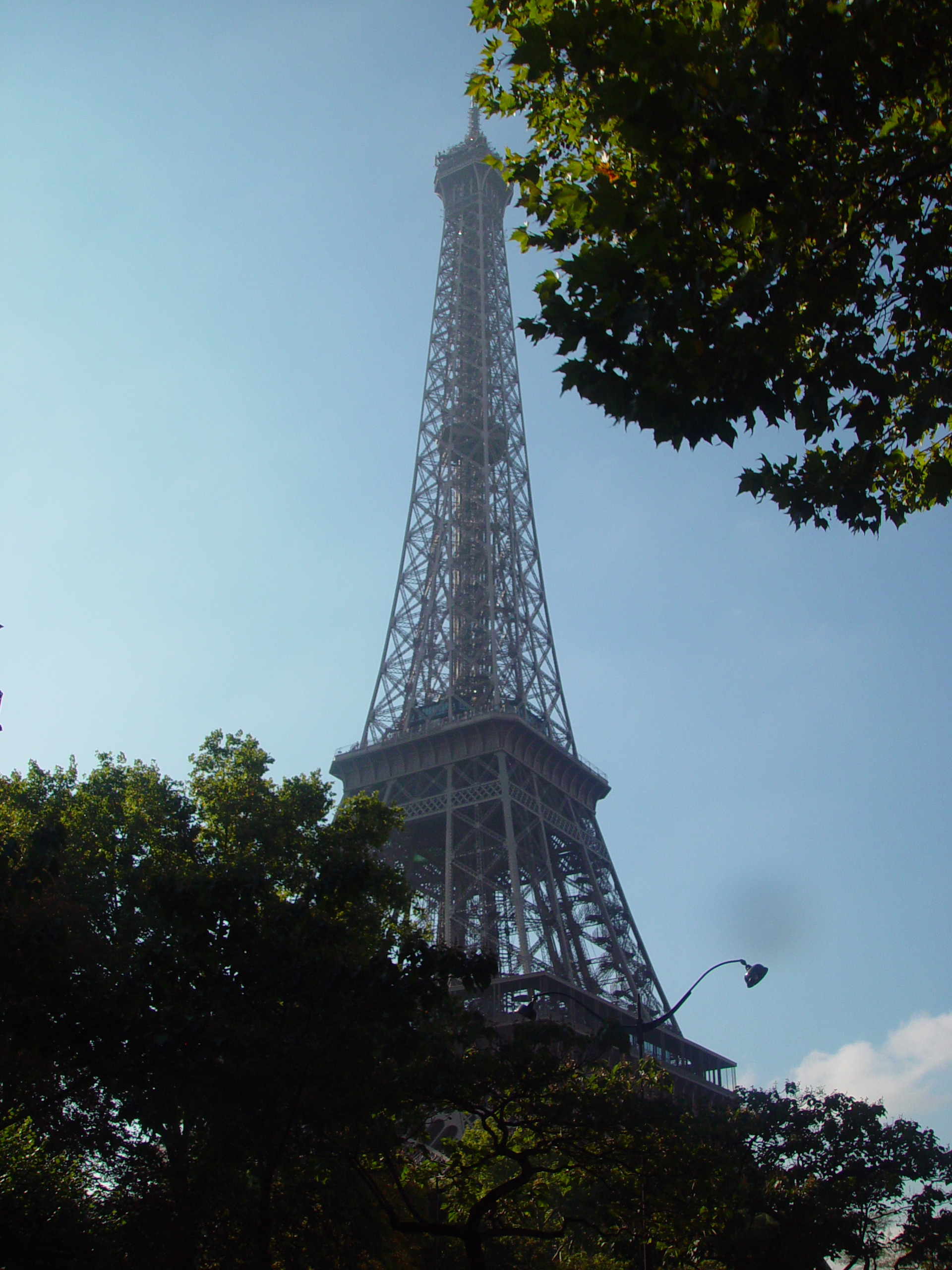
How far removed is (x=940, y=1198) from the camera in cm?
4019

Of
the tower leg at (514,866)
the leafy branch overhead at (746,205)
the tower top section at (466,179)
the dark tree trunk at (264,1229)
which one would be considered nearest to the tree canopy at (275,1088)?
the dark tree trunk at (264,1229)

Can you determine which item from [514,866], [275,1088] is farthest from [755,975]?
[514,866]

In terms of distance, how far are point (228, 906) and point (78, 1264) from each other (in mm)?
5460

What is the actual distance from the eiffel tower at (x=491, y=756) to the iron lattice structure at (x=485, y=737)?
107 millimetres

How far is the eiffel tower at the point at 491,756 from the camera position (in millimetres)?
51500

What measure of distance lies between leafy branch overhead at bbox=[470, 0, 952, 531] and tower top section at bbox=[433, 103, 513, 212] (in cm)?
8570

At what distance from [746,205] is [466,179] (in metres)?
89.8

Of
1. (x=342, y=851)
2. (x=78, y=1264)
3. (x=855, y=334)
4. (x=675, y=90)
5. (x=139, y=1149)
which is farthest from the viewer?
(x=342, y=851)

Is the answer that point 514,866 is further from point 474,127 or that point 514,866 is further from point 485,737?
point 474,127

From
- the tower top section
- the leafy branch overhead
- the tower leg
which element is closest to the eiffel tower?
the tower leg

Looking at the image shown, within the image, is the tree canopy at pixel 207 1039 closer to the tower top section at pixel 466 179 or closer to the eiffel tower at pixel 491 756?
the eiffel tower at pixel 491 756

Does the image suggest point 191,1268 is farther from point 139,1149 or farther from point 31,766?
point 31,766

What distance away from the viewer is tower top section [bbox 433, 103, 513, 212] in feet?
295

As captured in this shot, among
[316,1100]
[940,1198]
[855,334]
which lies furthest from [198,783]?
[940,1198]
